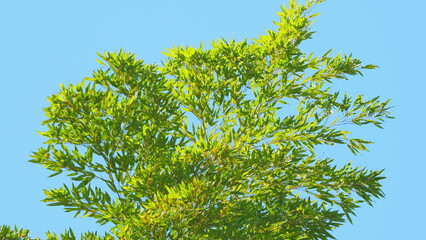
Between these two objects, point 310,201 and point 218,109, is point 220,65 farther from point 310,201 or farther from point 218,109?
point 310,201

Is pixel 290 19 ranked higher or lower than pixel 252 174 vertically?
higher

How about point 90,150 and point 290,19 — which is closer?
point 90,150

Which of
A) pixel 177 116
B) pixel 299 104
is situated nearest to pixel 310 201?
pixel 299 104

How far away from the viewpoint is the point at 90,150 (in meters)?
11.3

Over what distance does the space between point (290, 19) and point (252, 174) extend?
3662 millimetres

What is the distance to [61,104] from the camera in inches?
449

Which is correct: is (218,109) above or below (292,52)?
below

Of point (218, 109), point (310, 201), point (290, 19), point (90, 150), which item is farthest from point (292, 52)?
point (90, 150)

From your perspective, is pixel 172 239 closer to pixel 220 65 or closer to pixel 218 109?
pixel 218 109

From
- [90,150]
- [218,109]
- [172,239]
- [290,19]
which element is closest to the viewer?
[172,239]

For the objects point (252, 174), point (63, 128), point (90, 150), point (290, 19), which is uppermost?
point (290, 19)

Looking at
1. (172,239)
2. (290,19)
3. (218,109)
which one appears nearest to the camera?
(172,239)

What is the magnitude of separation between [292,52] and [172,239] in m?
4.76

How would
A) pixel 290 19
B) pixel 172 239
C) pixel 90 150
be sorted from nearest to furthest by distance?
pixel 172 239, pixel 90 150, pixel 290 19
